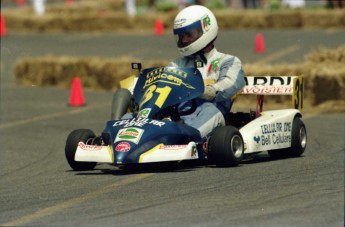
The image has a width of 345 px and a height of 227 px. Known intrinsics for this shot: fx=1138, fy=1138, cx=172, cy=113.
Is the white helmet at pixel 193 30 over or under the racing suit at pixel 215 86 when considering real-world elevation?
over

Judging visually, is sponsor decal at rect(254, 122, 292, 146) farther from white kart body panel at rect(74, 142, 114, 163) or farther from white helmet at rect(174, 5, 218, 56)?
white kart body panel at rect(74, 142, 114, 163)

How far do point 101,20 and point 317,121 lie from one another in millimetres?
15115

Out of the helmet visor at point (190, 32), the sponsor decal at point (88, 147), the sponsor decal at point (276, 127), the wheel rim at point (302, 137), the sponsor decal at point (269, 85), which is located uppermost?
the helmet visor at point (190, 32)

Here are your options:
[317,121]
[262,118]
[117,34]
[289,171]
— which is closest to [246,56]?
[117,34]

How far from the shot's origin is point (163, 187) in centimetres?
880

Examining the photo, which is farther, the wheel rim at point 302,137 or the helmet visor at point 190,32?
the wheel rim at point 302,137

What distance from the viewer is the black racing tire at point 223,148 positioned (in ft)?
32.5

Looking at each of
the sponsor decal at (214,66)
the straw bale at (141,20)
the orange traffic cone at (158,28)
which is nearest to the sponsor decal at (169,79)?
the sponsor decal at (214,66)

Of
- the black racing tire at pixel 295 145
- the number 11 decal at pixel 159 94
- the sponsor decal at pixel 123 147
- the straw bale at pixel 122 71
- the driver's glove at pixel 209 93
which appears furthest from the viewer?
the straw bale at pixel 122 71

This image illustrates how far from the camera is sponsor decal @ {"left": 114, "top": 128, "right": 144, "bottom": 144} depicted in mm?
9742

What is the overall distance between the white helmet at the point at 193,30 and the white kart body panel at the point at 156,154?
1.47 metres

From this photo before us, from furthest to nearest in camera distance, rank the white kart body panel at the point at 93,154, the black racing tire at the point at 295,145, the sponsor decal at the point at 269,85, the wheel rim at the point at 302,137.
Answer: the sponsor decal at the point at 269,85 → the wheel rim at the point at 302,137 → the black racing tire at the point at 295,145 → the white kart body panel at the point at 93,154

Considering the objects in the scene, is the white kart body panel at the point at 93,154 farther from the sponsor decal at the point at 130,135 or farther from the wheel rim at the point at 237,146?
the wheel rim at the point at 237,146

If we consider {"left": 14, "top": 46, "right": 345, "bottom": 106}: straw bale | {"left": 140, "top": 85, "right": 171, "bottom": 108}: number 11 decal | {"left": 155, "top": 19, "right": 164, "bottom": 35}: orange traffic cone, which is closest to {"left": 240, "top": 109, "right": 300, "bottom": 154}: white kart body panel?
{"left": 140, "top": 85, "right": 171, "bottom": 108}: number 11 decal
